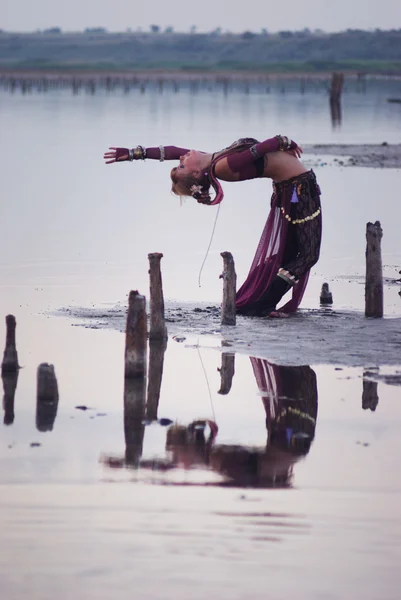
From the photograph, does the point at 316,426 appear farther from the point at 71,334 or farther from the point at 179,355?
the point at 71,334

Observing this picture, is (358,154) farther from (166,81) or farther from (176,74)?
(176,74)

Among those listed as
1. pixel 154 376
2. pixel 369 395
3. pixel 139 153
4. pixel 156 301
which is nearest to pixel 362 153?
pixel 139 153

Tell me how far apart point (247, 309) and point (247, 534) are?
6229 millimetres

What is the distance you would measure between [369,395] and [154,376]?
6.11 ft

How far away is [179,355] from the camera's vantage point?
14.0 metres

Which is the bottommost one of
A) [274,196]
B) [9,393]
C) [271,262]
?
[9,393]

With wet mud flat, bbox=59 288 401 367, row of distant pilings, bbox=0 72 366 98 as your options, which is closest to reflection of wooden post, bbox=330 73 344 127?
row of distant pilings, bbox=0 72 366 98

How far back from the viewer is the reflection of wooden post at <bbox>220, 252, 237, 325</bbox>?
14.2m

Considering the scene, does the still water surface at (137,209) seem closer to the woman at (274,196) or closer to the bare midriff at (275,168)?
the woman at (274,196)

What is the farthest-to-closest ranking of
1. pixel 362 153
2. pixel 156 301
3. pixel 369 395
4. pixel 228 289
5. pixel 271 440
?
1. pixel 362 153
2. pixel 228 289
3. pixel 156 301
4. pixel 369 395
5. pixel 271 440

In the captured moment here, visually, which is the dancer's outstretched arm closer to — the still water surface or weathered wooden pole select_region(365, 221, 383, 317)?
weathered wooden pole select_region(365, 221, 383, 317)

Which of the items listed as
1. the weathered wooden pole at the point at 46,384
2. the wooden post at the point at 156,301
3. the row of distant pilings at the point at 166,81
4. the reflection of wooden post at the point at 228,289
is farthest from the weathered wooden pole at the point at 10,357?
the row of distant pilings at the point at 166,81

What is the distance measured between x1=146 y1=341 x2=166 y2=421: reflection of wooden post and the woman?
1.55m

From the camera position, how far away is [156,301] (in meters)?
13.9
